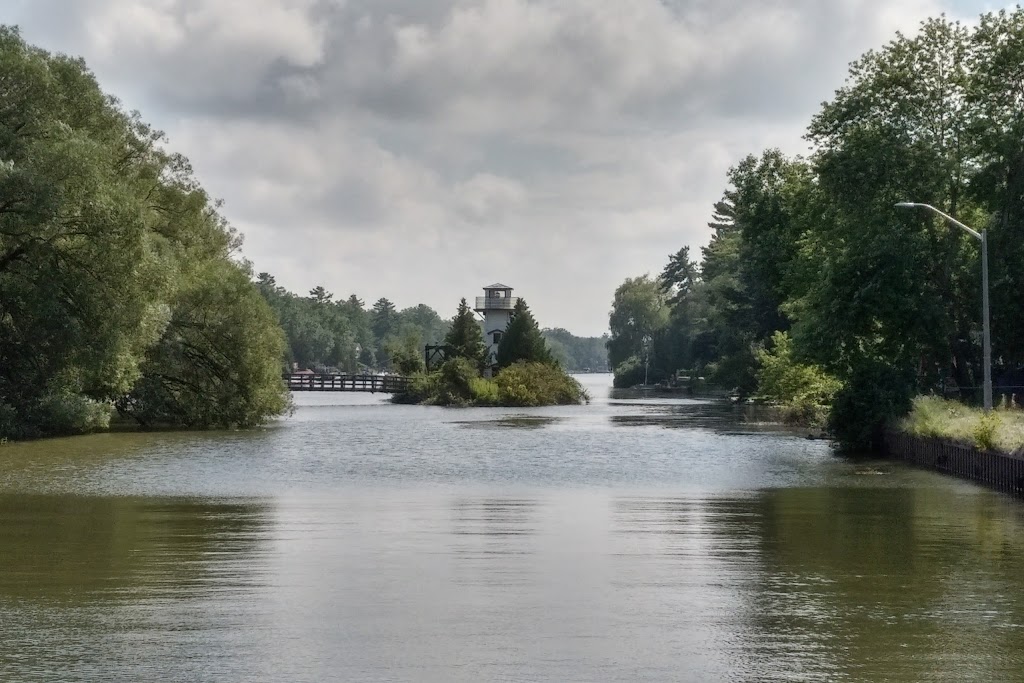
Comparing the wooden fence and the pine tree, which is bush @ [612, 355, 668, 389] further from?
the wooden fence

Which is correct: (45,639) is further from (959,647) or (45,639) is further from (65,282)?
(65,282)

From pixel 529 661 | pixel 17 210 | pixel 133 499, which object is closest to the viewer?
pixel 529 661

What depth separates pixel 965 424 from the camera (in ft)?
118

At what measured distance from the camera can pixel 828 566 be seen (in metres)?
17.2

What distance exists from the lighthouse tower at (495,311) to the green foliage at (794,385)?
135ft

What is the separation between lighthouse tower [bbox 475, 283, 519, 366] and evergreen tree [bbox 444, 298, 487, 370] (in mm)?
13632

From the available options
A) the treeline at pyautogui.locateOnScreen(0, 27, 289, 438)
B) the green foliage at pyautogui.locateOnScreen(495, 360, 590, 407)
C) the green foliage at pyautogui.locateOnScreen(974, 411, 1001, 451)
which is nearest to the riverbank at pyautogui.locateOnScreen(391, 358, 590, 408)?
the green foliage at pyautogui.locateOnScreen(495, 360, 590, 407)

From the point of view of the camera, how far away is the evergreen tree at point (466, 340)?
11656 cm

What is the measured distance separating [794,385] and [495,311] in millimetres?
58038

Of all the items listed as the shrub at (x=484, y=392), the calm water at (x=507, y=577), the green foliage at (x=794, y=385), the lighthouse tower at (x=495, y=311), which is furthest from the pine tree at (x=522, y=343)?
the calm water at (x=507, y=577)

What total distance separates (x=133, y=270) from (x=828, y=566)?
1418 inches

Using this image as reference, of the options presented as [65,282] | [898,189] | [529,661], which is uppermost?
[898,189]

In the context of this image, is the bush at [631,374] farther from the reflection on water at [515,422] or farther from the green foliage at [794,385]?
the reflection on water at [515,422]

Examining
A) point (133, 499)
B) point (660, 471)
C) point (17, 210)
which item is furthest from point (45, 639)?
point (17, 210)
